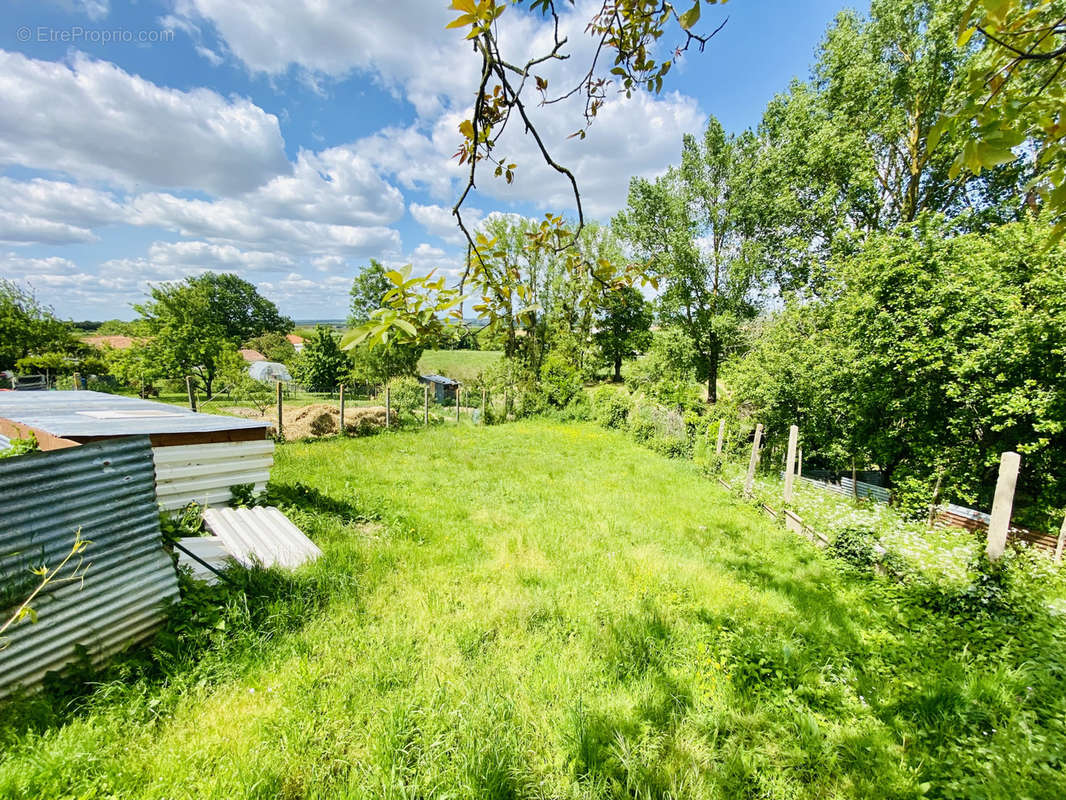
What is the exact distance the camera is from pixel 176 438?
4461 millimetres

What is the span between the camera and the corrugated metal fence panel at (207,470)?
443cm

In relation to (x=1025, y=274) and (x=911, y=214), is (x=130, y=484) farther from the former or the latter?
(x=911, y=214)

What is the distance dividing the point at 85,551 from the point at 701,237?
21.7m

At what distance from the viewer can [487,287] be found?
174 cm

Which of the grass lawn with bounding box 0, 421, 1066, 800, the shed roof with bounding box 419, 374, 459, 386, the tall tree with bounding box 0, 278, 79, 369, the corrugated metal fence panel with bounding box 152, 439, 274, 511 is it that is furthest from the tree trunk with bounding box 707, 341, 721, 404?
the tall tree with bounding box 0, 278, 79, 369

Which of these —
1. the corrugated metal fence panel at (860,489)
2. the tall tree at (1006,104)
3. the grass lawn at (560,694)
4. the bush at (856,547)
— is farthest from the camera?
the corrugated metal fence panel at (860,489)

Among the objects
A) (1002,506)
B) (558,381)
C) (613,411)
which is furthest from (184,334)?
(1002,506)

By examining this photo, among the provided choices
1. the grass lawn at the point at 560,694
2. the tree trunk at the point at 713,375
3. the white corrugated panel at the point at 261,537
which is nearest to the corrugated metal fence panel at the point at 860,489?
the grass lawn at the point at 560,694

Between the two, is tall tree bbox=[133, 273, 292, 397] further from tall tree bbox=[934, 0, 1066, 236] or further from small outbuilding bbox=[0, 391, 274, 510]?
tall tree bbox=[934, 0, 1066, 236]

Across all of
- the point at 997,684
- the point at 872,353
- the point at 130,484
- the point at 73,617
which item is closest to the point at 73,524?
the point at 130,484

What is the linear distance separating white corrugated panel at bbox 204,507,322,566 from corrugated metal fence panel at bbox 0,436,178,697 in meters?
0.99

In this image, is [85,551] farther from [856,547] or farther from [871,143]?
[871,143]

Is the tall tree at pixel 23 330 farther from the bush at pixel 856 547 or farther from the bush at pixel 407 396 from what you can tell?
the bush at pixel 856 547

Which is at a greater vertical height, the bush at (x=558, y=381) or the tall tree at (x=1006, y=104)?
the tall tree at (x=1006, y=104)
